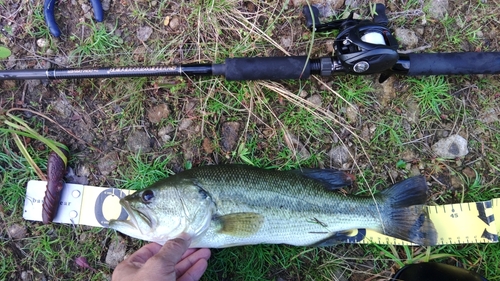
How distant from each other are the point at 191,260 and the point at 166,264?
1.73 feet

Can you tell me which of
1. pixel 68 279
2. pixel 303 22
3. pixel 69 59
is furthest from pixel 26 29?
pixel 303 22

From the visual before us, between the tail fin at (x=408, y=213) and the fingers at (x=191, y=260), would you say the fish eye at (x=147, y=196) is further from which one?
the tail fin at (x=408, y=213)

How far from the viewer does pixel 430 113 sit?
3.35 m

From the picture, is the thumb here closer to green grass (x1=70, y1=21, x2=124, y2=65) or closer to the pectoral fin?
the pectoral fin

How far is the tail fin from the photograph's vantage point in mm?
3018

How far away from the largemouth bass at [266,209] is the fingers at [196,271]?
0.20m

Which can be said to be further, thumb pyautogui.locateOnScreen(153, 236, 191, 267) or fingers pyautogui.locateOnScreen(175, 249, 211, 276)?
fingers pyautogui.locateOnScreen(175, 249, 211, 276)

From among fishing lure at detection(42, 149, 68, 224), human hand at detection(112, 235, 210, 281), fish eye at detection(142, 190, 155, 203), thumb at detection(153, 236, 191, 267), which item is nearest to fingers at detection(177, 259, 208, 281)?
human hand at detection(112, 235, 210, 281)

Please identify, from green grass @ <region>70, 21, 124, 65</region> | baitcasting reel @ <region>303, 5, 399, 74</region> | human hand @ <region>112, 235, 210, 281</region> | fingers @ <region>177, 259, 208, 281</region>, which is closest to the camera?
human hand @ <region>112, 235, 210, 281</region>

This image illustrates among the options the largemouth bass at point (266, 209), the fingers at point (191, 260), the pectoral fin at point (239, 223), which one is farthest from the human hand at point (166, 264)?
the pectoral fin at point (239, 223)

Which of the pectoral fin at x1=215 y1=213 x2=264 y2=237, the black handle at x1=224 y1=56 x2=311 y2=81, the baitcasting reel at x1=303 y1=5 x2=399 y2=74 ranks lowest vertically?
the pectoral fin at x1=215 y1=213 x2=264 y2=237

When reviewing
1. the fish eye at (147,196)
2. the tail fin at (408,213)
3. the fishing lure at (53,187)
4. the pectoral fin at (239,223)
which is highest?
the tail fin at (408,213)

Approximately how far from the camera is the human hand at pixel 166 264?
249 cm

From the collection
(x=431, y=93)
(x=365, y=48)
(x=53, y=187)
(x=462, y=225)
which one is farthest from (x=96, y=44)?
(x=462, y=225)
